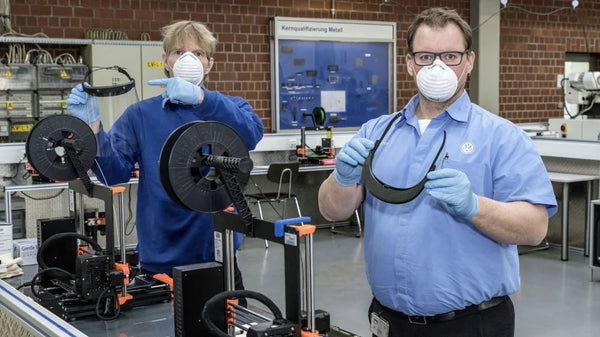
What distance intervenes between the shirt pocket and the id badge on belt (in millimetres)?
441

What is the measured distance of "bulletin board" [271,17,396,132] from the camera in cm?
871

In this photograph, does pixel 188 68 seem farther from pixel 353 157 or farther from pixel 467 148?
pixel 467 148

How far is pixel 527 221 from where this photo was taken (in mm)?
1749

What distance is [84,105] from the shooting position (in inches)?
96.8

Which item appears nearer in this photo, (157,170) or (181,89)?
(181,89)

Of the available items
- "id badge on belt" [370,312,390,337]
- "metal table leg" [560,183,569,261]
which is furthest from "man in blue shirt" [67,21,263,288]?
"metal table leg" [560,183,569,261]

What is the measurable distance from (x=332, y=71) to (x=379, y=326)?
7227 mm

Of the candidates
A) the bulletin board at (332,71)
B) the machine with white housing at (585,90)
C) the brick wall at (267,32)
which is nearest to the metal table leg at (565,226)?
the machine with white housing at (585,90)

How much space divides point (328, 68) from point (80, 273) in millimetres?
6763

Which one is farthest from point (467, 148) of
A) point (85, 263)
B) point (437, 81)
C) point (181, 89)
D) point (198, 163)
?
point (85, 263)

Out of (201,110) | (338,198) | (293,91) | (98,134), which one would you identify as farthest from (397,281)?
(293,91)

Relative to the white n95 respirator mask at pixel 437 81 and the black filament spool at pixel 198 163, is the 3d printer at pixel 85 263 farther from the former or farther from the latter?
the white n95 respirator mask at pixel 437 81

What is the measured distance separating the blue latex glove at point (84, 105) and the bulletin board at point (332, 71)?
6123 mm

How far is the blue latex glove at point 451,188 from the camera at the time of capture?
1617 millimetres
